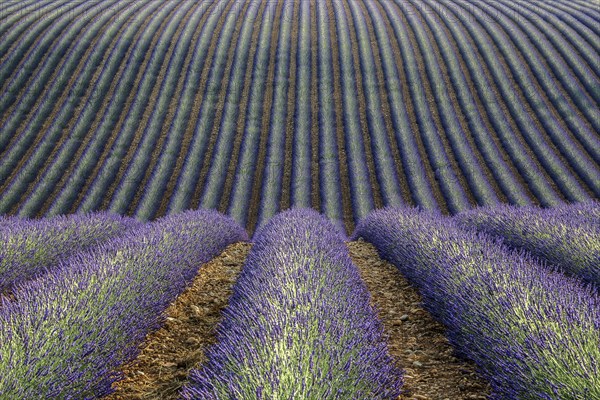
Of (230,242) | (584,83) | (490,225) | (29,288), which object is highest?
(29,288)

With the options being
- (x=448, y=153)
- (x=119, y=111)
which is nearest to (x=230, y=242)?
(x=448, y=153)

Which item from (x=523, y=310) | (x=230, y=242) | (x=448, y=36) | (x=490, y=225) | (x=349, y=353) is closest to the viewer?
(x=349, y=353)

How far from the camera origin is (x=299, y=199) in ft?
41.6

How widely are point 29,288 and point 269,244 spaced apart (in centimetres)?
250

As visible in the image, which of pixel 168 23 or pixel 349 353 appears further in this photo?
pixel 168 23

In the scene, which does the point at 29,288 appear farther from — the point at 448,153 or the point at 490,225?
the point at 448,153

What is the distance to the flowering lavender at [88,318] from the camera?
109 inches

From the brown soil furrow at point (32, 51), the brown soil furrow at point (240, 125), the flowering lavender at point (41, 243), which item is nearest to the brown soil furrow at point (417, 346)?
the flowering lavender at point (41, 243)

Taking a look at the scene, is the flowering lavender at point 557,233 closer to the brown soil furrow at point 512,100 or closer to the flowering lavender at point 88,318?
the flowering lavender at point 88,318

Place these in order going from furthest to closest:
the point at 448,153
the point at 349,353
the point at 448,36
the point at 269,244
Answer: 1. the point at 448,36
2. the point at 448,153
3. the point at 269,244
4. the point at 349,353

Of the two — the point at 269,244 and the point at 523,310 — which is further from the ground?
the point at 523,310

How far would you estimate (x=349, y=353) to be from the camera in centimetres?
292

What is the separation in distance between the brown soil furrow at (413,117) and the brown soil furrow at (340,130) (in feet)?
6.39

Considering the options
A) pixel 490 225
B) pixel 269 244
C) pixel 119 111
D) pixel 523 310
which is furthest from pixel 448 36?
pixel 523 310
